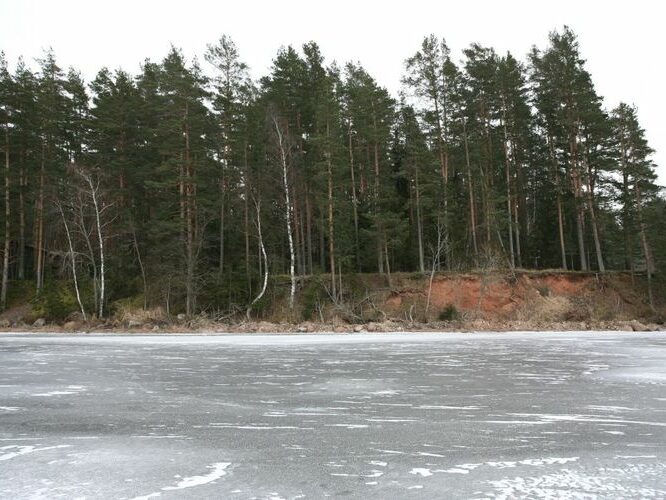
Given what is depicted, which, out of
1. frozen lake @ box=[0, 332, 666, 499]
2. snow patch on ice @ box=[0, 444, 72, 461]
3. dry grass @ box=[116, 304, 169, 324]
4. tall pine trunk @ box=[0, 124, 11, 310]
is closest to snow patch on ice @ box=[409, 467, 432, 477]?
frozen lake @ box=[0, 332, 666, 499]

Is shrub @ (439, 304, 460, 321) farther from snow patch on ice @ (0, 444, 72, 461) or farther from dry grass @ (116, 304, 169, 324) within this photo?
snow patch on ice @ (0, 444, 72, 461)

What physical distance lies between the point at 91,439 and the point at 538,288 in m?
32.3

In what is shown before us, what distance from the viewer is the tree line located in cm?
3041

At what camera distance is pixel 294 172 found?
101ft

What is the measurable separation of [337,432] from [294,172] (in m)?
27.3

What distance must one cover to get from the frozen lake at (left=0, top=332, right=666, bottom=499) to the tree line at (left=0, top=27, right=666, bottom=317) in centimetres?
2104

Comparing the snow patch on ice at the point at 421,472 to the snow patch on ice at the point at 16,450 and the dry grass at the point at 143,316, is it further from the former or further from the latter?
the dry grass at the point at 143,316

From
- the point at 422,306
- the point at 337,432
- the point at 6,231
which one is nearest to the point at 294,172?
the point at 422,306

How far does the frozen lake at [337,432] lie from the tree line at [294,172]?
69.0 feet

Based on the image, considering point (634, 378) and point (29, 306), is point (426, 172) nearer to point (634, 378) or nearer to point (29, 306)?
point (634, 378)

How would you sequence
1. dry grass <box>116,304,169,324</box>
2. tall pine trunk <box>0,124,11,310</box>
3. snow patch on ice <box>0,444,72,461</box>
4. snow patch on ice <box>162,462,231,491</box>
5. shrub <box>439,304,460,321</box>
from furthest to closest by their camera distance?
tall pine trunk <box>0,124,11,310</box> < shrub <box>439,304,460,321</box> < dry grass <box>116,304,169,324</box> < snow patch on ice <box>0,444,72,461</box> < snow patch on ice <box>162,462,231,491</box>

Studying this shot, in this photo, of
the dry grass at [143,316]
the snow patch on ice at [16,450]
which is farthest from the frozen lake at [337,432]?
the dry grass at [143,316]

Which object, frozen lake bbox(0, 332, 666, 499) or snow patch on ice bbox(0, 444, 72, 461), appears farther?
snow patch on ice bbox(0, 444, 72, 461)

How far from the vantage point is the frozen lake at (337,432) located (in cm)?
317
